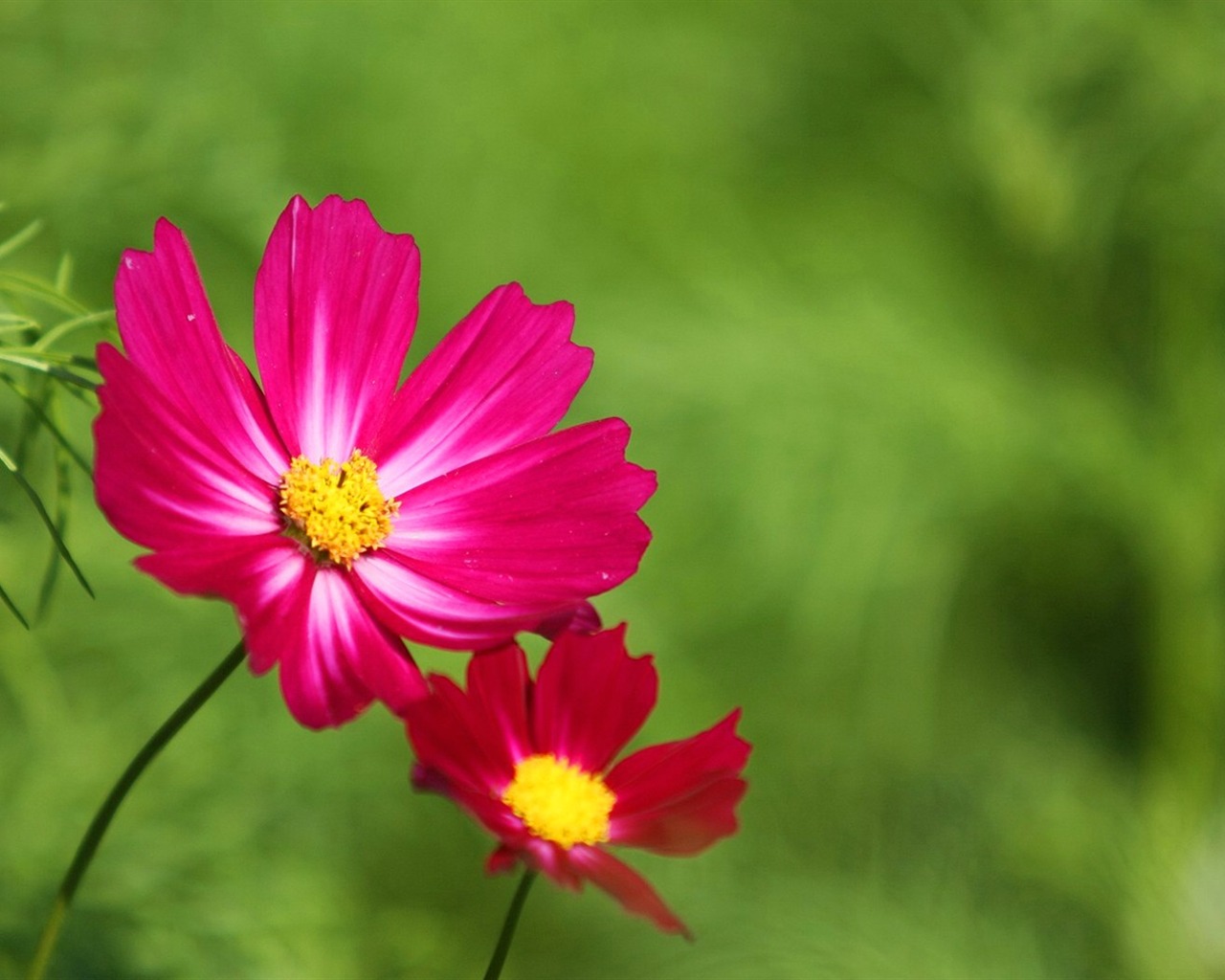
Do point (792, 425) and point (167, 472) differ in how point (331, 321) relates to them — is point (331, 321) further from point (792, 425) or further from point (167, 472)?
point (792, 425)

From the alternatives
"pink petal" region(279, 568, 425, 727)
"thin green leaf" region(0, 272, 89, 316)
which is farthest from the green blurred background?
"pink petal" region(279, 568, 425, 727)

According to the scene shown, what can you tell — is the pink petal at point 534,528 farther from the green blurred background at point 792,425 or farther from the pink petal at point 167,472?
the green blurred background at point 792,425

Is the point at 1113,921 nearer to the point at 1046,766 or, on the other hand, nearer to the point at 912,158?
the point at 1046,766

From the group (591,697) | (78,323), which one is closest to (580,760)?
(591,697)

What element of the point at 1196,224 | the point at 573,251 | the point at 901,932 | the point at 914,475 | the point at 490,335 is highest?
the point at 1196,224

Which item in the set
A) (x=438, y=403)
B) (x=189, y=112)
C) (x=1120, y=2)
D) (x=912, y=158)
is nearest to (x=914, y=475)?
(x=912, y=158)

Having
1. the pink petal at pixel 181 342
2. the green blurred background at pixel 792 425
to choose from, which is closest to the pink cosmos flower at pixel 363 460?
the pink petal at pixel 181 342

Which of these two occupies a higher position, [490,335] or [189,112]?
[189,112]

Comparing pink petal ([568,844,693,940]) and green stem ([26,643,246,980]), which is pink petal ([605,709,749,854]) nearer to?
pink petal ([568,844,693,940])
